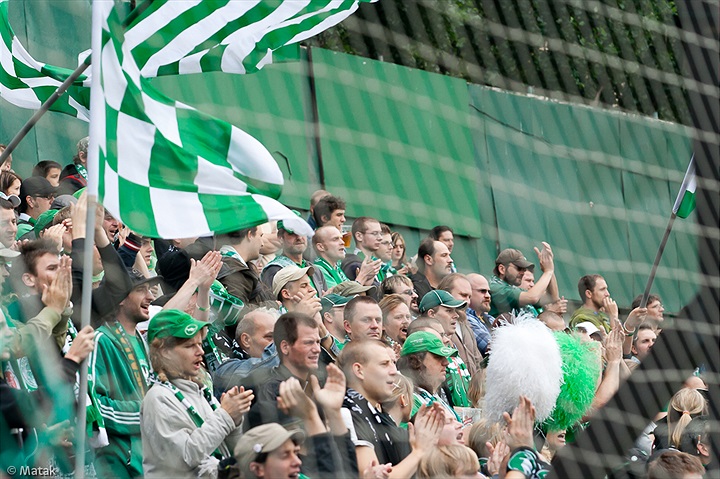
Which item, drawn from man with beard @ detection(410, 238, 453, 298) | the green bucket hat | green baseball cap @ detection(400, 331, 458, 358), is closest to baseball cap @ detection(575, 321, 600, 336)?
man with beard @ detection(410, 238, 453, 298)

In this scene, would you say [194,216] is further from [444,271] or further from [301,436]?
[444,271]

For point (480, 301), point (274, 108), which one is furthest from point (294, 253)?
point (274, 108)

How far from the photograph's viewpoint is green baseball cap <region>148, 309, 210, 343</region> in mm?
4727

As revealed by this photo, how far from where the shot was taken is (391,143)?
34.5ft

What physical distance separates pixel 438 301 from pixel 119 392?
2.54 metres

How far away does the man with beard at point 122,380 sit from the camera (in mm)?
4699

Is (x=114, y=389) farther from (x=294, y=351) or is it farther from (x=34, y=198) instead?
(x=34, y=198)

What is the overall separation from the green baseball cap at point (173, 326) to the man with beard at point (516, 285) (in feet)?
13.4

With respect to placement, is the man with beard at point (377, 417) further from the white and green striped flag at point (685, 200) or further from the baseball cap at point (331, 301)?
the white and green striped flag at point (685, 200)

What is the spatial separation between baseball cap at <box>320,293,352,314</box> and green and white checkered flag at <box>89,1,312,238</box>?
199 cm

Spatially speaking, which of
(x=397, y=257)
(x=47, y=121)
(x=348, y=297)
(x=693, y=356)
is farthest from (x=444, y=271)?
(x=693, y=356)

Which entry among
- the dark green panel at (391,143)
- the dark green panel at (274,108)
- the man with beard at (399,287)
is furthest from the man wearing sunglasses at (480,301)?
the dark green panel at (391,143)

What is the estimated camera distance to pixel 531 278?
29.1 feet

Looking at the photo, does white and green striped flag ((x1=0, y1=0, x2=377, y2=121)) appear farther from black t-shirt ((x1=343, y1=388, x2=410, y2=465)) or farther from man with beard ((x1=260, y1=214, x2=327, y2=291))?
black t-shirt ((x1=343, y1=388, x2=410, y2=465))
